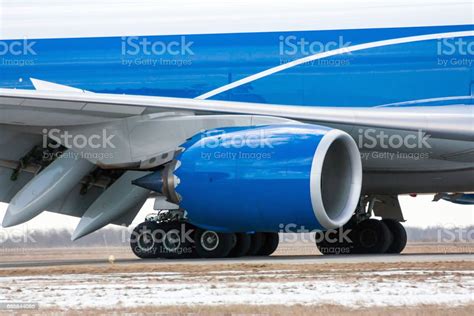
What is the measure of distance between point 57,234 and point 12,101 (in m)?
7.13

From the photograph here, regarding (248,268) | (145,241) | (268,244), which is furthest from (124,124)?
(268,244)

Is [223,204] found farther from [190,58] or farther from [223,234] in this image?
[190,58]

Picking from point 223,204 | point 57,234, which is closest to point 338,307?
point 223,204

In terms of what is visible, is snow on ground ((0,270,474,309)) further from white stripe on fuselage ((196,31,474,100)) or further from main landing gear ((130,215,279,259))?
white stripe on fuselage ((196,31,474,100))

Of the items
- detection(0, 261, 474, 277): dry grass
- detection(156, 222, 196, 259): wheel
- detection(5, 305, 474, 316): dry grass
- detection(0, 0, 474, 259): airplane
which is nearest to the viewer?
detection(5, 305, 474, 316): dry grass

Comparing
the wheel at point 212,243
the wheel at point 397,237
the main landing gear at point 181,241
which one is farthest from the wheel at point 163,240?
the wheel at point 397,237

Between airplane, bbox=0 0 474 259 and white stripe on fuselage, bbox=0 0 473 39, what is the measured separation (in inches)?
0.8

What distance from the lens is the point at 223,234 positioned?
1652cm

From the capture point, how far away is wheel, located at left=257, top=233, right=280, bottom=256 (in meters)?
18.5

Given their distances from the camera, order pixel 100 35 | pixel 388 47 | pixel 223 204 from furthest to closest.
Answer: pixel 100 35 → pixel 388 47 → pixel 223 204

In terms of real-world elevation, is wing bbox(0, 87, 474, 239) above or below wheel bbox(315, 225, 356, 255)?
above

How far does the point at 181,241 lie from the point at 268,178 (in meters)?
2.76

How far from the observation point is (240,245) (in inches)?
678

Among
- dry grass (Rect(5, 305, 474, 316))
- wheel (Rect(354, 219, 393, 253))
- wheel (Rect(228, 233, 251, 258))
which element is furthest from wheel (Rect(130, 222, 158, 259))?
dry grass (Rect(5, 305, 474, 316))
